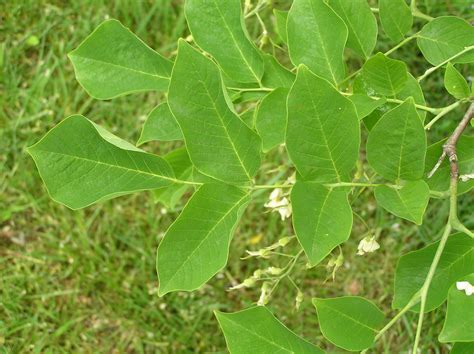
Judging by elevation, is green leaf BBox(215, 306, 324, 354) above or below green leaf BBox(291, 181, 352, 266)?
below

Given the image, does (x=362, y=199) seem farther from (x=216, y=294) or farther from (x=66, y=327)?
(x=66, y=327)

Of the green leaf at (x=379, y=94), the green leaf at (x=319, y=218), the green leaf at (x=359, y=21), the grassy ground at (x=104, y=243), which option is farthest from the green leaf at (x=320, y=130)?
the grassy ground at (x=104, y=243)

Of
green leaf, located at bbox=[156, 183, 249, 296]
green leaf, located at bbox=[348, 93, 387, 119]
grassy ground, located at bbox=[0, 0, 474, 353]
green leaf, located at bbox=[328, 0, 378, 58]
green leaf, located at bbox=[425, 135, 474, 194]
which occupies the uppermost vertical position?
green leaf, located at bbox=[328, 0, 378, 58]

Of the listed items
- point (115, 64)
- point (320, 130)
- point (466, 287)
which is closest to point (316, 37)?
point (320, 130)

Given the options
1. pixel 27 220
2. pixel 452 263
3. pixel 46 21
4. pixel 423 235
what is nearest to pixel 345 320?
pixel 452 263

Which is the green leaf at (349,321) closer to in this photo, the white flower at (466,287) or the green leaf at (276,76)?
the white flower at (466,287)

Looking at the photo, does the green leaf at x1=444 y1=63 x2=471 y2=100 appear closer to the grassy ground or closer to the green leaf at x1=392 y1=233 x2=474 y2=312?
the green leaf at x1=392 y1=233 x2=474 y2=312

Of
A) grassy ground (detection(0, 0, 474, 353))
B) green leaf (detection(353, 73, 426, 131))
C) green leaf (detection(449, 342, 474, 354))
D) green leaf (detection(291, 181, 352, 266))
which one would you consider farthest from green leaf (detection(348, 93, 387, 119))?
grassy ground (detection(0, 0, 474, 353))
